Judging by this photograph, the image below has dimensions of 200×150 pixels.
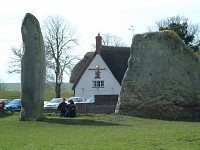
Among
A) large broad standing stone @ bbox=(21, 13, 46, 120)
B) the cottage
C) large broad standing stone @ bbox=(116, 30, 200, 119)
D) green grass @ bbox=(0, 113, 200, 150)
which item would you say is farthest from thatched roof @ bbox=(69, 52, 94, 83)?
green grass @ bbox=(0, 113, 200, 150)

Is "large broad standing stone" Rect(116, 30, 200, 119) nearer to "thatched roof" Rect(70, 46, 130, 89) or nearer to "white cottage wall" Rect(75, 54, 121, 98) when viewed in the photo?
"thatched roof" Rect(70, 46, 130, 89)

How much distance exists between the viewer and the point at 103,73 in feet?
215

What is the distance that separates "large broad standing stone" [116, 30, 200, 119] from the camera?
2711cm

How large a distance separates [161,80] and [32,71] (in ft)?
25.1

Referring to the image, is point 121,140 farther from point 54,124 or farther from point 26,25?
point 26,25

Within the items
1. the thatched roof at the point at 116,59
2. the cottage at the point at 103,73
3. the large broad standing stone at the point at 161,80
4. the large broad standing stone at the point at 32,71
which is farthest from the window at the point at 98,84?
the large broad standing stone at the point at 32,71

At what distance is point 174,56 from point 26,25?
8888 millimetres

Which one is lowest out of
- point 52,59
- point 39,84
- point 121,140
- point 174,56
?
point 121,140

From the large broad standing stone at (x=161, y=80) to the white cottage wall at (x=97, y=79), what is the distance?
36.2 metres

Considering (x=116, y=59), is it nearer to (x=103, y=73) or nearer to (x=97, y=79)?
(x=103, y=73)

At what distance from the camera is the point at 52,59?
2894 inches

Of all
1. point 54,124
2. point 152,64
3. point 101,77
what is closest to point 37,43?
point 54,124

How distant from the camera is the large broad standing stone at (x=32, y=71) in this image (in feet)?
81.1

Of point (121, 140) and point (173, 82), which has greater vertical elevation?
point (173, 82)
